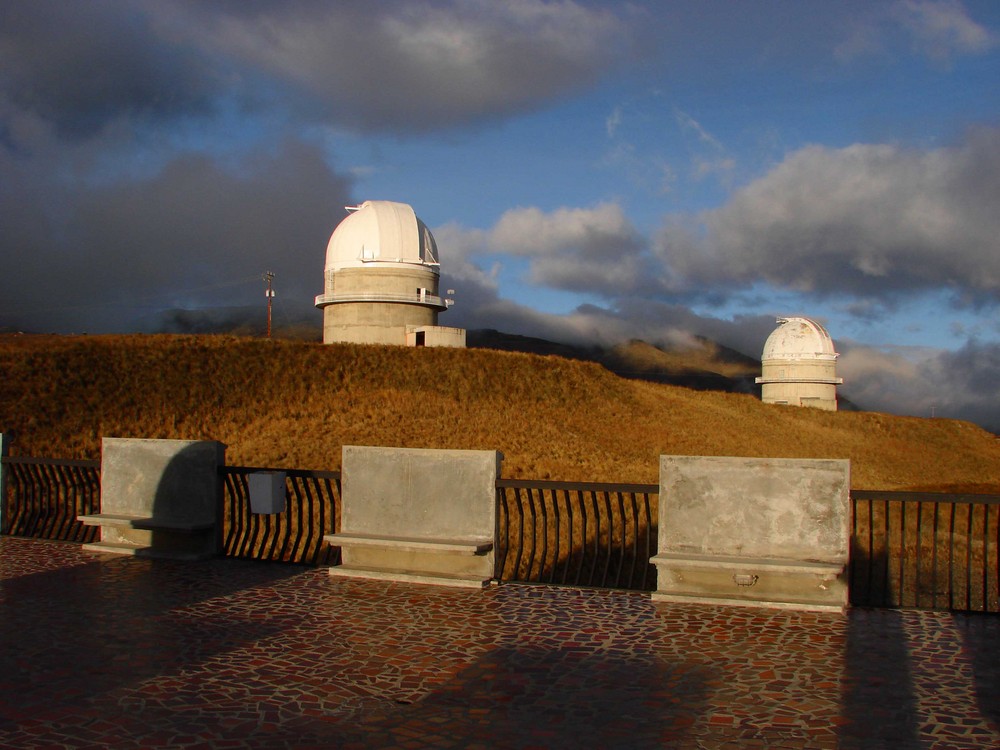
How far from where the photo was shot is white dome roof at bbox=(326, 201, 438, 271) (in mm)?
45250

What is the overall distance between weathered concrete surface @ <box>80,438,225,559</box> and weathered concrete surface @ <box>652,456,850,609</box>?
555 centimetres

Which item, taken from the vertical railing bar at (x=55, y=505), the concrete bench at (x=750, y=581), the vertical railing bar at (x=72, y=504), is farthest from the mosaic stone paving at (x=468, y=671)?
the vertical railing bar at (x=55, y=505)

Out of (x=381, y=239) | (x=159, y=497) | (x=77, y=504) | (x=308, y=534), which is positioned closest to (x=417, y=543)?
(x=159, y=497)

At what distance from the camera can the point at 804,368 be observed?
64.0 metres

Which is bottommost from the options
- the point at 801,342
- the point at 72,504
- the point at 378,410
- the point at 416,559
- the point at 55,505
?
the point at 55,505

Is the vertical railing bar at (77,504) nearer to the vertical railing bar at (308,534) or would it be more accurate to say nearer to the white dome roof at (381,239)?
the vertical railing bar at (308,534)

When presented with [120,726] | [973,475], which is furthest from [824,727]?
[973,475]

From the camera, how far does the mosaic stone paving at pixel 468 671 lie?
15.6ft

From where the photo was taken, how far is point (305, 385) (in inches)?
1453

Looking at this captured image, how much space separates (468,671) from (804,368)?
62631 mm

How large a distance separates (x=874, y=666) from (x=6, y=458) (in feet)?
39.7

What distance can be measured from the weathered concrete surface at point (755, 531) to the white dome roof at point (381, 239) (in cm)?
3812

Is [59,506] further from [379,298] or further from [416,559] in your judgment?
[379,298]

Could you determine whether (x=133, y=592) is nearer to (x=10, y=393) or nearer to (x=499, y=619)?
(x=499, y=619)
